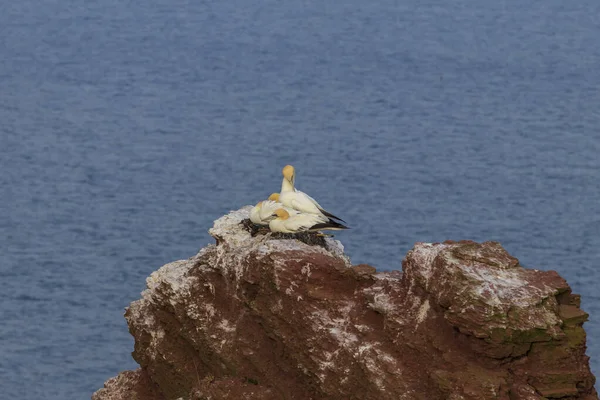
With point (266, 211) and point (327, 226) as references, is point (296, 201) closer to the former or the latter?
point (266, 211)

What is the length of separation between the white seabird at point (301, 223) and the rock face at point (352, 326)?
0.79ft

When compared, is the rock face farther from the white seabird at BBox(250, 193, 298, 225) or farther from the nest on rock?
the white seabird at BBox(250, 193, 298, 225)

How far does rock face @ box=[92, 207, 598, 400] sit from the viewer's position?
53.4 ft

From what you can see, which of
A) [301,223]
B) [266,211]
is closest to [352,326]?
[301,223]

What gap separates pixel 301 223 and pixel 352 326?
59.3 inches

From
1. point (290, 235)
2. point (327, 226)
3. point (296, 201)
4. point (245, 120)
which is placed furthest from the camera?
point (245, 120)

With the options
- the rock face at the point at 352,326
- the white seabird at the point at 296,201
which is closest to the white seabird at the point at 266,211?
the white seabird at the point at 296,201

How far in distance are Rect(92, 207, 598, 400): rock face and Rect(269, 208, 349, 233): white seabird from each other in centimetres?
24

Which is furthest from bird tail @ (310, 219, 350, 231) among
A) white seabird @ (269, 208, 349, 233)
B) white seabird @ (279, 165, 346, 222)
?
white seabird @ (279, 165, 346, 222)

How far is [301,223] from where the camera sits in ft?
60.2

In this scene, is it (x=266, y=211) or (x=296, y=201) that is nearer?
(x=266, y=211)

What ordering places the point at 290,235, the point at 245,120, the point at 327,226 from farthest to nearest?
the point at 245,120, the point at 290,235, the point at 327,226

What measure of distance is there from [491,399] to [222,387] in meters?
3.81

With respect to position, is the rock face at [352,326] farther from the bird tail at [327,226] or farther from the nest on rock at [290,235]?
the bird tail at [327,226]
